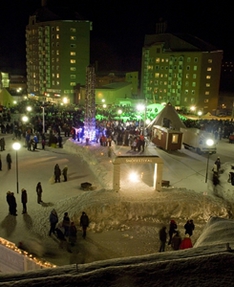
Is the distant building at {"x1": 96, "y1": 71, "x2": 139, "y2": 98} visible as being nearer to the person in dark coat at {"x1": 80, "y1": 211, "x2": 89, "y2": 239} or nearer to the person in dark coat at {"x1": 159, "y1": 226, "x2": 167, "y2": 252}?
the person in dark coat at {"x1": 80, "y1": 211, "x2": 89, "y2": 239}

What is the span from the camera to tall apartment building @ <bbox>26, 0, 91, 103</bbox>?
6488 centimetres

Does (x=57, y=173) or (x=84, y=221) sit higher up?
(x=57, y=173)

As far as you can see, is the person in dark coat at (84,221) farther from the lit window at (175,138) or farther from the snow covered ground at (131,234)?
the lit window at (175,138)

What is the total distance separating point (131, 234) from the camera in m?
12.5

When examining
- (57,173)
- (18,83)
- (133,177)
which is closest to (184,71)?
(18,83)

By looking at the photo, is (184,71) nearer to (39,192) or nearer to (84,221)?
(39,192)

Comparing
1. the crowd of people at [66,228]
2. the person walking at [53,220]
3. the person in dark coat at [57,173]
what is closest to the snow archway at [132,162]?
the crowd of people at [66,228]

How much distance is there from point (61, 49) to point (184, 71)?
24.3 metres

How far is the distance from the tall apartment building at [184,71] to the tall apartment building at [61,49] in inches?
537

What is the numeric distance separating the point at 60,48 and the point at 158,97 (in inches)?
855

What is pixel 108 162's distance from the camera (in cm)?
2056

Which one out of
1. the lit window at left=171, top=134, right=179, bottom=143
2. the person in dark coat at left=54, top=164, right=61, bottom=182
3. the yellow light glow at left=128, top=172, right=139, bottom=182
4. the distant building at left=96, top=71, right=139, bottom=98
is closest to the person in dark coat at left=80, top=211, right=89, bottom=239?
the yellow light glow at left=128, top=172, right=139, bottom=182

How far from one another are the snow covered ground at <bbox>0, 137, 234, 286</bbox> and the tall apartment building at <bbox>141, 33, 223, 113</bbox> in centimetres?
4589

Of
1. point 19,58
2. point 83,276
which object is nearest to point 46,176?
point 83,276
